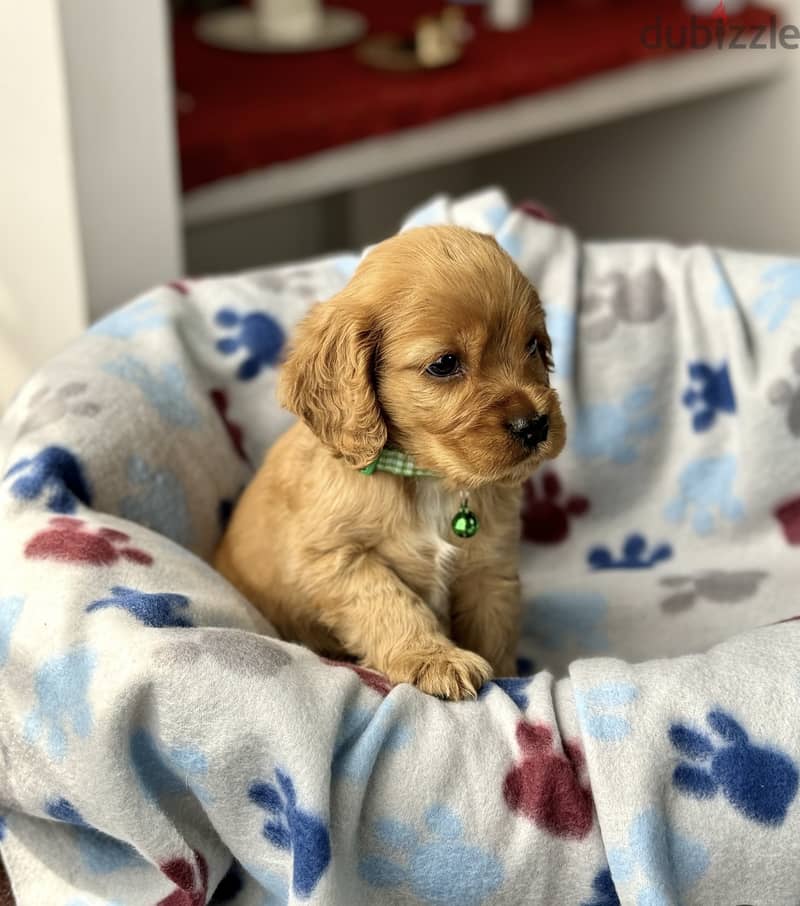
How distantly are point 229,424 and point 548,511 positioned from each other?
598 millimetres

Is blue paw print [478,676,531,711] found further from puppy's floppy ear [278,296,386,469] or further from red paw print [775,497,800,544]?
red paw print [775,497,800,544]

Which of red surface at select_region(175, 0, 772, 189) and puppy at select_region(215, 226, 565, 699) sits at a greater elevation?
red surface at select_region(175, 0, 772, 189)

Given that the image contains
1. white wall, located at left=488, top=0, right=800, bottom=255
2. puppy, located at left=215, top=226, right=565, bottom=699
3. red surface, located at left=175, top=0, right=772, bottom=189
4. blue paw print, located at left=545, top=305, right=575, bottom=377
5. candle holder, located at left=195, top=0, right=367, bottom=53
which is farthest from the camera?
white wall, located at left=488, top=0, right=800, bottom=255

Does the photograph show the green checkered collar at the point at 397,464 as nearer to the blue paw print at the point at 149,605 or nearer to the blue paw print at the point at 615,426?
the blue paw print at the point at 149,605

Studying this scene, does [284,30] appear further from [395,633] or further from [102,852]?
[102,852]

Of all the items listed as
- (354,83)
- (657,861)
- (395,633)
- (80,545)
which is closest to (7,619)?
(80,545)

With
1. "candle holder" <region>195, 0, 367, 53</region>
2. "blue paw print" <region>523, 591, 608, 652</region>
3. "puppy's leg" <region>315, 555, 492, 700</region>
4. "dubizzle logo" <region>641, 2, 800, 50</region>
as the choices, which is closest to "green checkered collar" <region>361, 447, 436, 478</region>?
"puppy's leg" <region>315, 555, 492, 700</region>

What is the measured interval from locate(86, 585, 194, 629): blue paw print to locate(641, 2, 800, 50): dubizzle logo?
208 cm

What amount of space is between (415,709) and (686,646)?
0.72 meters

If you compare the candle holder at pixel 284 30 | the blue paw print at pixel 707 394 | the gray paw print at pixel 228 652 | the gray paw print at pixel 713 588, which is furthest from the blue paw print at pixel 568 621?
the candle holder at pixel 284 30

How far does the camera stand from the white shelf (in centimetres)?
249

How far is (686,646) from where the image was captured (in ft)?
6.66

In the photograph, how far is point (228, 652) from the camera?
4.67 ft

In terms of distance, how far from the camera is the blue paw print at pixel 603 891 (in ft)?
4.74
